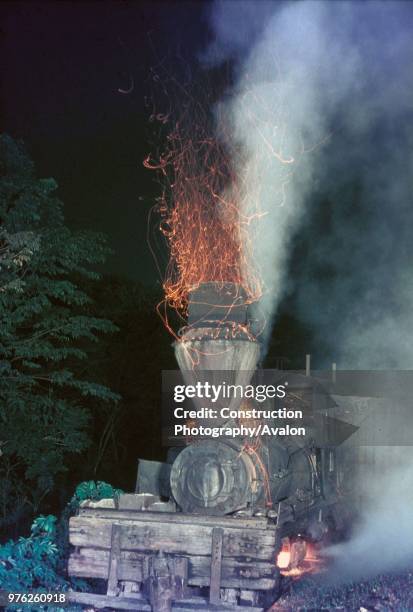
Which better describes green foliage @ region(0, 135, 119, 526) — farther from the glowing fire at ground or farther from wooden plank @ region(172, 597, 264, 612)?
wooden plank @ region(172, 597, 264, 612)

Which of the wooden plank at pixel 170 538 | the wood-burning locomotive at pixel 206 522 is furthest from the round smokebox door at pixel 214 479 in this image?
the wooden plank at pixel 170 538

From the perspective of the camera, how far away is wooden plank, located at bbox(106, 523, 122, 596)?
777cm

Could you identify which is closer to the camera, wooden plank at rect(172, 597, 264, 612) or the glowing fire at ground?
wooden plank at rect(172, 597, 264, 612)

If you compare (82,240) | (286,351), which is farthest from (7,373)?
(286,351)

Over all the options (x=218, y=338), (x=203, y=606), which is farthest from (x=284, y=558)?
(x=218, y=338)

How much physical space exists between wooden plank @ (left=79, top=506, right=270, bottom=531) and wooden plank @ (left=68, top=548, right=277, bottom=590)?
1.18ft

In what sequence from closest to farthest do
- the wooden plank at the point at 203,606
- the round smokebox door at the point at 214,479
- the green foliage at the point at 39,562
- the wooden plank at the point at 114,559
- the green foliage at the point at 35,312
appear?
1. the wooden plank at the point at 203,606
2. the wooden plank at the point at 114,559
3. the round smokebox door at the point at 214,479
4. the green foliage at the point at 39,562
5. the green foliage at the point at 35,312

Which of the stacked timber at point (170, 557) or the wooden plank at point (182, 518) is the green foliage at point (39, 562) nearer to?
the stacked timber at point (170, 557)

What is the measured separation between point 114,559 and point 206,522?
1139 mm

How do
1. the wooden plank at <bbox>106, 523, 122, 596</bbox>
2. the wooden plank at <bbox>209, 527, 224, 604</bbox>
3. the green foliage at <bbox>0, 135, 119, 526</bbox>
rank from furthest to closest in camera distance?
the green foliage at <bbox>0, 135, 119, 526</bbox> < the wooden plank at <bbox>106, 523, 122, 596</bbox> < the wooden plank at <bbox>209, 527, 224, 604</bbox>

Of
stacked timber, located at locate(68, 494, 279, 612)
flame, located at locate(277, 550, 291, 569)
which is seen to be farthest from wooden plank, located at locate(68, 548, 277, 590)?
flame, located at locate(277, 550, 291, 569)

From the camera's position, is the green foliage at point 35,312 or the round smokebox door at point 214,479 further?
the green foliage at point 35,312

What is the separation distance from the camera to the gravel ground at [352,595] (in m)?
7.57

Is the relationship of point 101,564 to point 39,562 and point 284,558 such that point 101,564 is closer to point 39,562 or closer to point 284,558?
point 39,562
